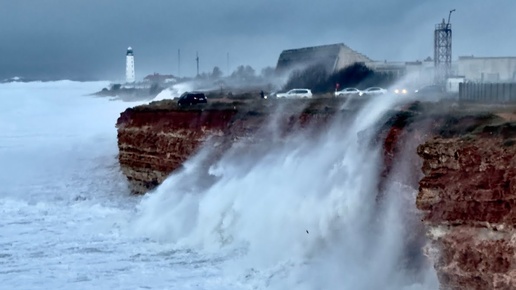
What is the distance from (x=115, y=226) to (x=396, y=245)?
11549mm

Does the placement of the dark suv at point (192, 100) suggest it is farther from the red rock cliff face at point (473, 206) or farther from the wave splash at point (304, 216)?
the red rock cliff face at point (473, 206)

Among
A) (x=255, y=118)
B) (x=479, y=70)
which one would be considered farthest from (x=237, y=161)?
(x=479, y=70)

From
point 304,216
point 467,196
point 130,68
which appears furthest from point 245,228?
point 130,68

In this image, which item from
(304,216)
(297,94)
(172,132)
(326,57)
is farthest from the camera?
(326,57)

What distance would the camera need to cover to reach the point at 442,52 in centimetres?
4775

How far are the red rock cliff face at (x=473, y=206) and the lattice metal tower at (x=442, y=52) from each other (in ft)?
108

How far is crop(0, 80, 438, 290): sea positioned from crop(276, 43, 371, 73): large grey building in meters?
33.9

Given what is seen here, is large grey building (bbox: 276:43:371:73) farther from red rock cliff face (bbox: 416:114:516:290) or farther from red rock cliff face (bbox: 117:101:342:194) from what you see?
red rock cliff face (bbox: 416:114:516:290)

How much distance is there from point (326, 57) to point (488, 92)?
3609cm

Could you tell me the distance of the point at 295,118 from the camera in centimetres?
2658

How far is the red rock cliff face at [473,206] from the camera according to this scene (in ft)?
40.4

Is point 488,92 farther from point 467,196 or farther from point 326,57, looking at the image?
point 326,57

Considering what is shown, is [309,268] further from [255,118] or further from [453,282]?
[255,118]

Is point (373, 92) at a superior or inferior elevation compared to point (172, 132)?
superior
